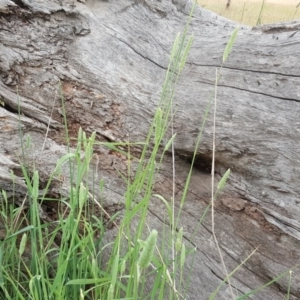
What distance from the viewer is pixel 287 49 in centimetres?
151

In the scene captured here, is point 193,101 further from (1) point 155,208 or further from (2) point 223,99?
(1) point 155,208

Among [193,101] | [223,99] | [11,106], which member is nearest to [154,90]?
[193,101]

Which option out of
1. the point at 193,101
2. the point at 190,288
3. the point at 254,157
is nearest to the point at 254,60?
the point at 193,101

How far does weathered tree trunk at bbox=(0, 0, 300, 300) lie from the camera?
138cm

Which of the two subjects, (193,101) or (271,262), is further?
(193,101)

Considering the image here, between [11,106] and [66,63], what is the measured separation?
0.25m

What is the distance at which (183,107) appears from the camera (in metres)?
1.61

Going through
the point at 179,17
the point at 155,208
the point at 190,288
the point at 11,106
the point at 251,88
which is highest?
the point at 179,17

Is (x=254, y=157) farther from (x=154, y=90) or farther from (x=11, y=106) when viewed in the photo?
(x=11, y=106)

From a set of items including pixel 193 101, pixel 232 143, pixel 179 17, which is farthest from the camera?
pixel 179 17

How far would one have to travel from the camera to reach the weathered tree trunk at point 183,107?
4.54 ft

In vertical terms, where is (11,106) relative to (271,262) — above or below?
above

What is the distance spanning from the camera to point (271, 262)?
4.46 ft

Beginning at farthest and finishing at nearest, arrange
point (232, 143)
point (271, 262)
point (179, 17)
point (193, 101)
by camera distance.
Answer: point (179, 17), point (193, 101), point (232, 143), point (271, 262)
